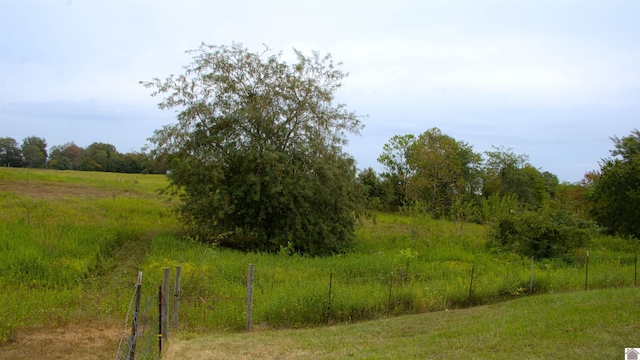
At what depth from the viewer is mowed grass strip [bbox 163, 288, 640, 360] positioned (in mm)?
7238

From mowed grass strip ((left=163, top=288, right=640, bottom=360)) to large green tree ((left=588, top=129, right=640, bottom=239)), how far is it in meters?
19.7

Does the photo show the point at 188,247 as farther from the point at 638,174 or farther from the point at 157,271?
the point at 638,174

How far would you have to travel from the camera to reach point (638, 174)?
26.2 m

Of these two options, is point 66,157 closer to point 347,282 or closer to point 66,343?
point 347,282

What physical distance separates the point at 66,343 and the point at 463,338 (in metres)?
7.02

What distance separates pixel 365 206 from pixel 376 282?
1032 cm

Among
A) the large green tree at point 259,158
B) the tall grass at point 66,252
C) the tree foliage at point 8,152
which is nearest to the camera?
the tall grass at point 66,252

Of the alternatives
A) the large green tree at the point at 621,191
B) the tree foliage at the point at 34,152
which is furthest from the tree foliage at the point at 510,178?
the tree foliage at the point at 34,152

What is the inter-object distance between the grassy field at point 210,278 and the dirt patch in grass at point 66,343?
35mm

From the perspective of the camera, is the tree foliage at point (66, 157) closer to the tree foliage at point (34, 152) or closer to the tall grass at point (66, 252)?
the tree foliage at point (34, 152)

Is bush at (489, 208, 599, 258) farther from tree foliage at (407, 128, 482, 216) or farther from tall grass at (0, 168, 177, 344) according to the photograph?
tree foliage at (407, 128, 482, 216)

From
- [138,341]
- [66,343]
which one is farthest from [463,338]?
[66,343]

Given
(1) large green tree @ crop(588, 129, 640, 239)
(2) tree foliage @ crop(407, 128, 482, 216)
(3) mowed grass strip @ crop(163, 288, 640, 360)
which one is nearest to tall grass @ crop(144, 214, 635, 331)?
(3) mowed grass strip @ crop(163, 288, 640, 360)

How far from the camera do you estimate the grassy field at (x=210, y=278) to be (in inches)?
384
